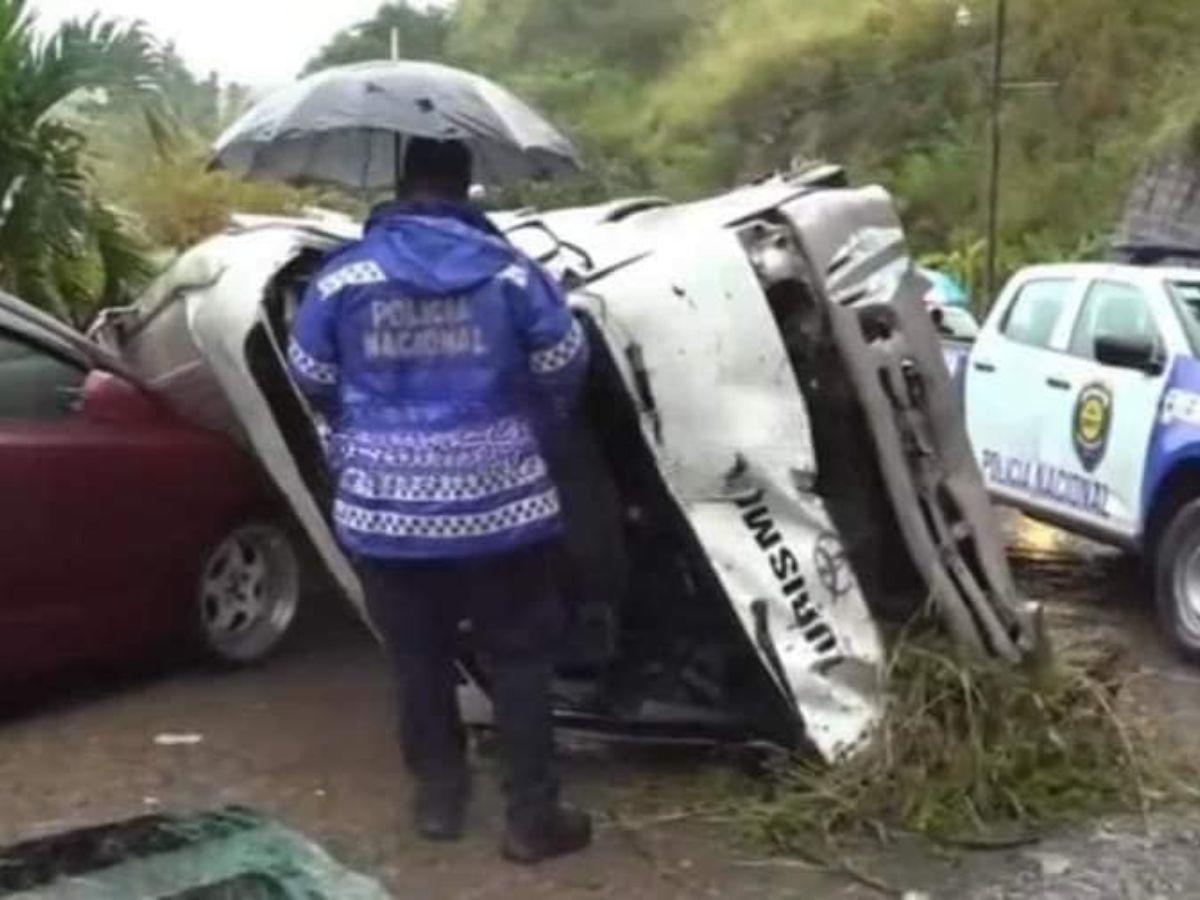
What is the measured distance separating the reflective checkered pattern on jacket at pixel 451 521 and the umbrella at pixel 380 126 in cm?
114

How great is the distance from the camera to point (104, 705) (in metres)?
7.35

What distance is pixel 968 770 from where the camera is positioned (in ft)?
19.8

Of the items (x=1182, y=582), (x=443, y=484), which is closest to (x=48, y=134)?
(x=443, y=484)

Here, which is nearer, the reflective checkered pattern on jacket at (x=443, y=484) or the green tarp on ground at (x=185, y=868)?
the green tarp on ground at (x=185, y=868)

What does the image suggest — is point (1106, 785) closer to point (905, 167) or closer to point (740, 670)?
point (740, 670)

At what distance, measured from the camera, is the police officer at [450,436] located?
551 cm

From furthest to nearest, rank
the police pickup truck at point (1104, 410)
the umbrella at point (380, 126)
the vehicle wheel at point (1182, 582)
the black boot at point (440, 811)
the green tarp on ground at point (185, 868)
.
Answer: the police pickup truck at point (1104, 410) < the vehicle wheel at point (1182, 582) < the umbrella at point (380, 126) < the black boot at point (440, 811) < the green tarp on ground at point (185, 868)

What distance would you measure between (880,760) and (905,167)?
32.4 meters

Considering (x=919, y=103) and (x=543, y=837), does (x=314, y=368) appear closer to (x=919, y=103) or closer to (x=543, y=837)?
(x=543, y=837)

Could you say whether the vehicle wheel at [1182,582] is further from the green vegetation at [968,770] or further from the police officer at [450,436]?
the police officer at [450,436]

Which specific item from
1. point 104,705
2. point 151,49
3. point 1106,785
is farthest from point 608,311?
point 151,49

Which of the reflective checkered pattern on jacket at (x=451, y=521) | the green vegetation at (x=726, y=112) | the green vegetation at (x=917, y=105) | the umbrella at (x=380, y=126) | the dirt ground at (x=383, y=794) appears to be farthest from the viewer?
the green vegetation at (x=917, y=105)

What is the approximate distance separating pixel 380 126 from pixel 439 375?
3.69 ft

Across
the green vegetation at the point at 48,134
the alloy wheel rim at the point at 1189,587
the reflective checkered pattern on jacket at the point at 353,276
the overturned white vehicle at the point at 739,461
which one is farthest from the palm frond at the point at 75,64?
the alloy wheel rim at the point at 1189,587
